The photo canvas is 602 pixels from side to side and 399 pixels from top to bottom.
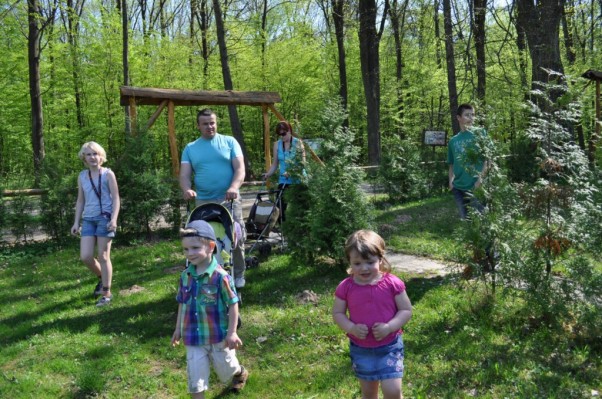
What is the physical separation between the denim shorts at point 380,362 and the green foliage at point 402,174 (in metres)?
10.9

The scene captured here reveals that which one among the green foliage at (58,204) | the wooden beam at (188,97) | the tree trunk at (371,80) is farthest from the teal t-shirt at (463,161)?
the tree trunk at (371,80)

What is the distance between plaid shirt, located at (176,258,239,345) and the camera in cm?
338

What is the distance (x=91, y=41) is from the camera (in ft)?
78.7

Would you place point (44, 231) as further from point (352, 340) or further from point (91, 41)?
point (91, 41)

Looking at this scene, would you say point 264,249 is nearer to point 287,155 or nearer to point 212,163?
point 287,155

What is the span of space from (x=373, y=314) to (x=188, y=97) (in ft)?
28.2

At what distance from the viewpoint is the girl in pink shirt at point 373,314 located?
9.50 feet

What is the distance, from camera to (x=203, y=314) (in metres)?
3.40

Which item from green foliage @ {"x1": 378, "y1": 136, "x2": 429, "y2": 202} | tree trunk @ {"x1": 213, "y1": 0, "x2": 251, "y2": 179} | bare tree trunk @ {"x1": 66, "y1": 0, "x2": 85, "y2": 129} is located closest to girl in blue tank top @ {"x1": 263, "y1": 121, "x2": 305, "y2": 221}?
green foliage @ {"x1": 378, "y1": 136, "x2": 429, "y2": 202}

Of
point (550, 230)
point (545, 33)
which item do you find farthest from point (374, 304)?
point (545, 33)

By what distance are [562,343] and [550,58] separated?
24.4 feet

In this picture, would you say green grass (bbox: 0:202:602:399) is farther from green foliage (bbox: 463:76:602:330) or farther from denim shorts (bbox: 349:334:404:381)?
denim shorts (bbox: 349:334:404:381)

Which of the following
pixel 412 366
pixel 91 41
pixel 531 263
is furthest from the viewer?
pixel 91 41

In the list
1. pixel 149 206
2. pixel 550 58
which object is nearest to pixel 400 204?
pixel 550 58
